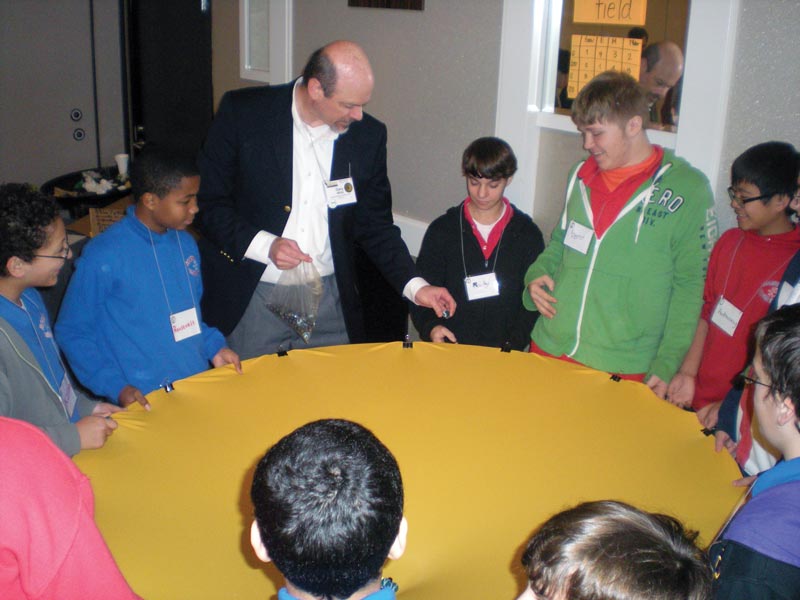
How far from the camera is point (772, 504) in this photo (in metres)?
1.23

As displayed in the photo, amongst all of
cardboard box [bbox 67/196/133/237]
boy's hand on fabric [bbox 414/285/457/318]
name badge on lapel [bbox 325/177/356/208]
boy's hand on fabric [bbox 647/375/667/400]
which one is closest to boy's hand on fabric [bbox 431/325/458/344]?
boy's hand on fabric [bbox 414/285/457/318]

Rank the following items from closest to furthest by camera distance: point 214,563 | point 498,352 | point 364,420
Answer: point 214,563 → point 364,420 → point 498,352

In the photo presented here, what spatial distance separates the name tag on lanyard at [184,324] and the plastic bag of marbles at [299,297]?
1.24 ft

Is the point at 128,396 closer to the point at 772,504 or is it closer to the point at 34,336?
the point at 34,336

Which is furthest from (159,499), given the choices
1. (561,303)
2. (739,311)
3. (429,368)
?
(739,311)

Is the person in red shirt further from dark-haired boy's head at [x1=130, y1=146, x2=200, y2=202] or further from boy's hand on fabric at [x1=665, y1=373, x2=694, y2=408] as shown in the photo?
boy's hand on fabric at [x1=665, y1=373, x2=694, y2=408]

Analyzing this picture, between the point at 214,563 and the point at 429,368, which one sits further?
the point at 429,368

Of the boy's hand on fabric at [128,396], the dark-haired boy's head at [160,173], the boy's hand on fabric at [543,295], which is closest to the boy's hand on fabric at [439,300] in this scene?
the boy's hand on fabric at [543,295]

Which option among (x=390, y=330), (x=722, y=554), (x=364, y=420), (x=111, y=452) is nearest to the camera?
(x=722, y=554)

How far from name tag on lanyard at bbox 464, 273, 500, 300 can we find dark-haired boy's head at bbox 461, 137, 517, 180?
0.43 metres

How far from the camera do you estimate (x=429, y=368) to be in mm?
2496

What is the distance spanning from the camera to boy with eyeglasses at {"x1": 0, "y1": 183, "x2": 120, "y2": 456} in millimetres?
1855

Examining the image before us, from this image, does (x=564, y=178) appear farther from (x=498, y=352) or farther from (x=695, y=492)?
(x=695, y=492)

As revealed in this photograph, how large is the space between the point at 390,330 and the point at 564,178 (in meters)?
1.46
